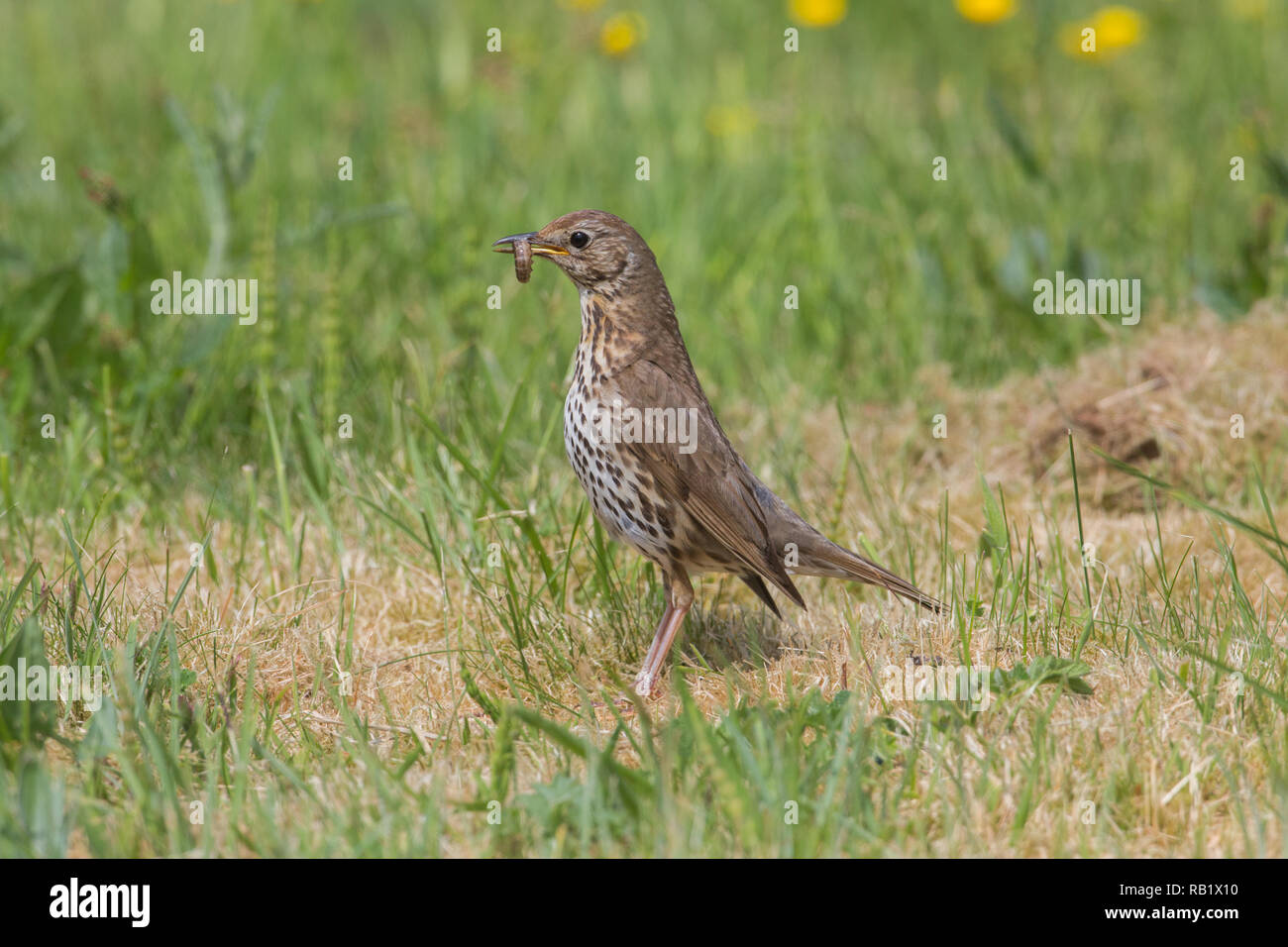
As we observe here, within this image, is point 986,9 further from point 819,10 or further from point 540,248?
point 540,248

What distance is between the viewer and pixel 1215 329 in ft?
19.8

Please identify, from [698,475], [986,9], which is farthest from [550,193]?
[698,475]

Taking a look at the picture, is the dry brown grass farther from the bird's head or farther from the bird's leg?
the bird's head

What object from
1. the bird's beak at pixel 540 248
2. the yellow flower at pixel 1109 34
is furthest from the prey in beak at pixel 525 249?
the yellow flower at pixel 1109 34

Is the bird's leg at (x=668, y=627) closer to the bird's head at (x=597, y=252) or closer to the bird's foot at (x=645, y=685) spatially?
the bird's foot at (x=645, y=685)

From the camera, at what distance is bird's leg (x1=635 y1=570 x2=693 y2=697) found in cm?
428

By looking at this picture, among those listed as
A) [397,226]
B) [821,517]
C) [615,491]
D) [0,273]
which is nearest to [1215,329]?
[821,517]

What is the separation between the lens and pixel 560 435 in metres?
5.71

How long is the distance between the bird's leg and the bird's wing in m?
0.21

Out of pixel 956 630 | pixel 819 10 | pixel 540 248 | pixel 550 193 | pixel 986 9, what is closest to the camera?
pixel 956 630

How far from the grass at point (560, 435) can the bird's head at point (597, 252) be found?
2.34ft

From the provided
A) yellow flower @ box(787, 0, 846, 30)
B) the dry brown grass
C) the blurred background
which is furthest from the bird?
yellow flower @ box(787, 0, 846, 30)

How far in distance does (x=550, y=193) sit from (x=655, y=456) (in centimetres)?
388

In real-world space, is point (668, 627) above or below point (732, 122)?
below
